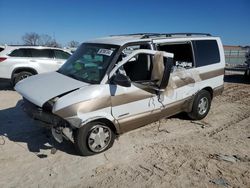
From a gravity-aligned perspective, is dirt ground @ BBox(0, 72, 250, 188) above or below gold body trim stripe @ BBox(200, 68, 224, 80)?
below

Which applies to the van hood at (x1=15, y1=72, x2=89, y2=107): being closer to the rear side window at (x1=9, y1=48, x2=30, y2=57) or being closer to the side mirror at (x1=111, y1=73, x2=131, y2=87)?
the side mirror at (x1=111, y1=73, x2=131, y2=87)

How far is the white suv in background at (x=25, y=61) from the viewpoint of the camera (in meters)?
9.76

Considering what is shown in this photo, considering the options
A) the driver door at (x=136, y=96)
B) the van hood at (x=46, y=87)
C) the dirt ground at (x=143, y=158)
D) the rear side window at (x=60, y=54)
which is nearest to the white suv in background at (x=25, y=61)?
the rear side window at (x=60, y=54)

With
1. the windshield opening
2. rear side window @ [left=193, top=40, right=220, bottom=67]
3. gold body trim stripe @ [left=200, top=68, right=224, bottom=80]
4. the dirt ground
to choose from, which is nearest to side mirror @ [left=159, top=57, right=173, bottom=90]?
the windshield opening

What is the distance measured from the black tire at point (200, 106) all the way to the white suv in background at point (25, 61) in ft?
21.0

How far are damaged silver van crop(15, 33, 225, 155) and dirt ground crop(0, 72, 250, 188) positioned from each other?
1.28 ft

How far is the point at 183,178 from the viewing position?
391 centimetres

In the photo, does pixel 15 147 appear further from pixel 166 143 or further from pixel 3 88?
pixel 3 88

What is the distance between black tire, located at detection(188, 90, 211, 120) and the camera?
20.3ft

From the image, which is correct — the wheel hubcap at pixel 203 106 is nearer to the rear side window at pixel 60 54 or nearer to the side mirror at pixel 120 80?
Result: the side mirror at pixel 120 80

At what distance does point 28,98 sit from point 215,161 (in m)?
3.34

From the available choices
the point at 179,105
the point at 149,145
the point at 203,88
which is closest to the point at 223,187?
the point at 149,145

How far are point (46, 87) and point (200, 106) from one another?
3692 millimetres

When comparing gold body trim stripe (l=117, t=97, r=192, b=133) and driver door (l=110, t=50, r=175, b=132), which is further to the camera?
gold body trim stripe (l=117, t=97, r=192, b=133)
